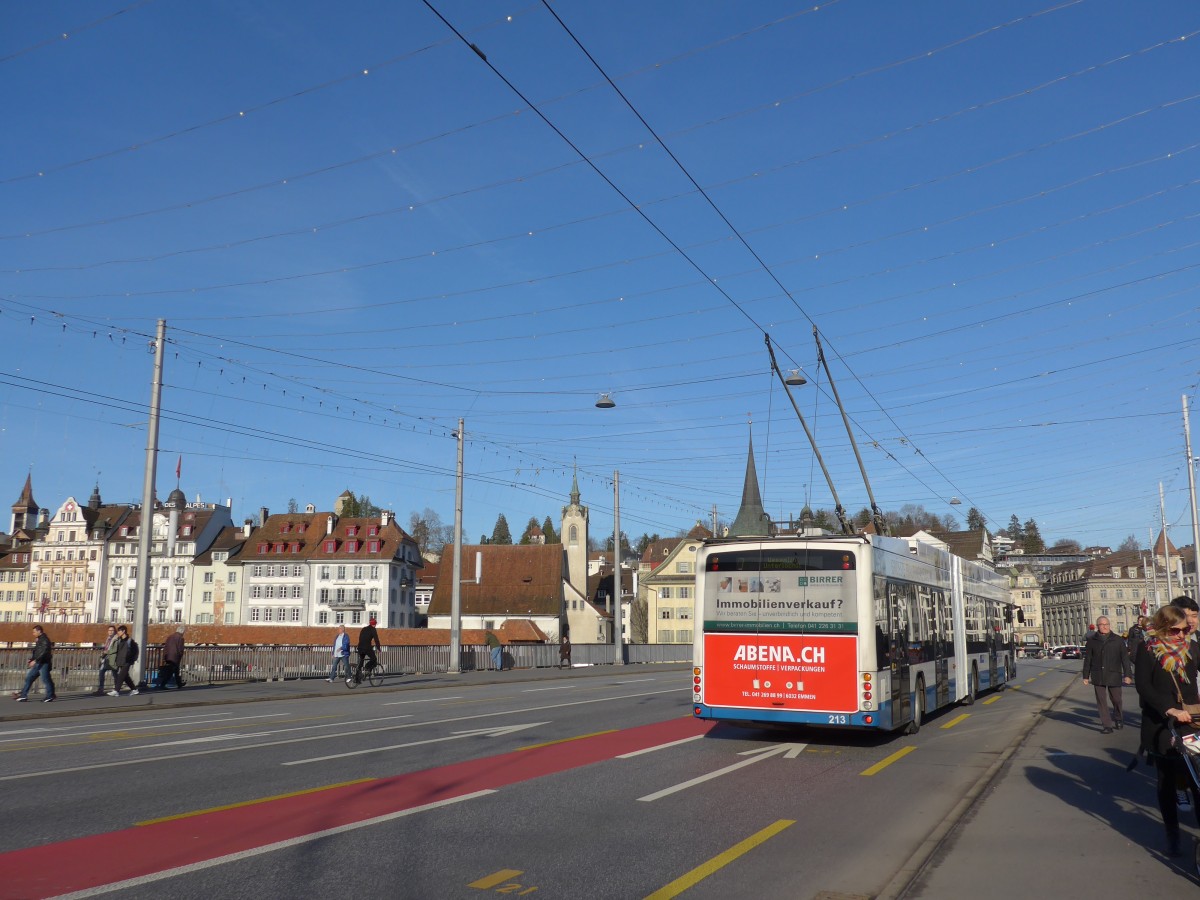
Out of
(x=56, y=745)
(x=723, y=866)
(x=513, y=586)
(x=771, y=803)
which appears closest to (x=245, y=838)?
(x=723, y=866)

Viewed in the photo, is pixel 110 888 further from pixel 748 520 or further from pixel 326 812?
pixel 748 520

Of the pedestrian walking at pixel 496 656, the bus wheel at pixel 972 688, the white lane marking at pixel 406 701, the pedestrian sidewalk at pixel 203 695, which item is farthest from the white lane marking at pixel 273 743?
the pedestrian walking at pixel 496 656

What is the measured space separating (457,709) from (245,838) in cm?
1328

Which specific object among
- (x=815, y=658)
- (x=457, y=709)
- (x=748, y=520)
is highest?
(x=748, y=520)

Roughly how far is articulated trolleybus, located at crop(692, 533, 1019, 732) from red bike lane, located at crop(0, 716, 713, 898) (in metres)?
3.07

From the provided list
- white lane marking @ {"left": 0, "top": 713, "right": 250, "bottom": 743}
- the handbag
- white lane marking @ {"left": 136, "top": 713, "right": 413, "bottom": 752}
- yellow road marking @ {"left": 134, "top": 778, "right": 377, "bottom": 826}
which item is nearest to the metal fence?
white lane marking @ {"left": 0, "top": 713, "right": 250, "bottom": 743}

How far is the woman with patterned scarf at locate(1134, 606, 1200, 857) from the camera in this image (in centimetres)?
714

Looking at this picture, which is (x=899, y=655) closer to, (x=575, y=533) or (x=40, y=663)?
(x=40, y=663)

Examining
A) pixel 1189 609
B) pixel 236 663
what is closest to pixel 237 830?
pixel 1189 609

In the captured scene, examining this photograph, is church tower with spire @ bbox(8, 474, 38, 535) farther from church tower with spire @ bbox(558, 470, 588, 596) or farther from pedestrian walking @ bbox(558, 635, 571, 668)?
pedestrian walking @ bbox(558, 635, 571, 668)

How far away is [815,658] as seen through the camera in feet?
45.8

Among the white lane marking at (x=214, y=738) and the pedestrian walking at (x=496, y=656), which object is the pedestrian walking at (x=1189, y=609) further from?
the pedestrian walking at (x=496, y=656)

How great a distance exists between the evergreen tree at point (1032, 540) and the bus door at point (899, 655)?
180 m

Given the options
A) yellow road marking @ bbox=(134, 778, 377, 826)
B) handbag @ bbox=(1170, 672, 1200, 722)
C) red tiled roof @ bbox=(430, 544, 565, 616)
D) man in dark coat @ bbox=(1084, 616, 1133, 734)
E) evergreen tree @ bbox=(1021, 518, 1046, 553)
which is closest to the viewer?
handbag @ bbox=(1170, 672, 1200, 722)
